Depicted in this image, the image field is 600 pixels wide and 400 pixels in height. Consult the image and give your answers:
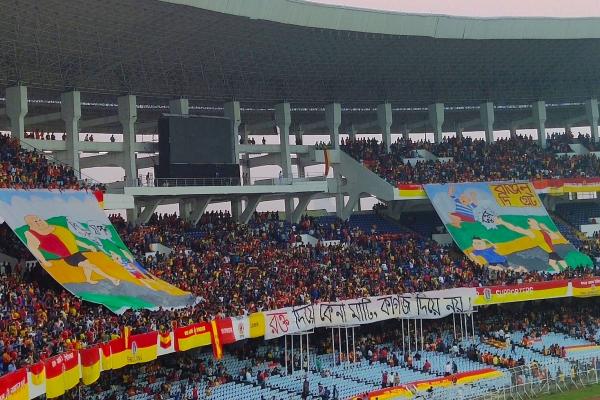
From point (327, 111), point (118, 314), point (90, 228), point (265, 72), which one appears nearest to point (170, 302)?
point (118, 314)

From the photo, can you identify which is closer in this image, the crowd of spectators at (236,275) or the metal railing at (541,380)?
the crowd of spectators at (236,275)

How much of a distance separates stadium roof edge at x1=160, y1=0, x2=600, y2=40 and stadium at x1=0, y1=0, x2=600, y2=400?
0.12m

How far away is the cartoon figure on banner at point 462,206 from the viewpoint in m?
48.2

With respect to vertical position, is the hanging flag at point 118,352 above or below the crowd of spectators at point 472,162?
below

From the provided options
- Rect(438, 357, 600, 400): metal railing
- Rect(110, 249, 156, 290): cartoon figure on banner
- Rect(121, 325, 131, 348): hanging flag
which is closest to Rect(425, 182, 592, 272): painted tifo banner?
Rect(438, 357, 600, 400): metal railing

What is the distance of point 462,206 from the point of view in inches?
1933

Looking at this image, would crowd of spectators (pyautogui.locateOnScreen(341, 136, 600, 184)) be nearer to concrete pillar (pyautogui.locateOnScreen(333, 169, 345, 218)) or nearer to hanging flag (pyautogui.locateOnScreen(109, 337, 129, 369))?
concrete pillar (pyautogui.locateOnScreen(333, 169, 345, 218))

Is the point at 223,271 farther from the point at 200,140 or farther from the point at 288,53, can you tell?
the point at 288,53

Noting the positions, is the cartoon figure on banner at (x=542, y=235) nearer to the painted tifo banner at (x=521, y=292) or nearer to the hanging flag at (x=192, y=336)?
the painted tifo banner at (x=521, y=292)

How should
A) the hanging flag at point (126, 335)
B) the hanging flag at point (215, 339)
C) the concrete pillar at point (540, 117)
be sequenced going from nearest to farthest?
the hanging flag at point (126, 335), the hanging flag at point (215, 339), the concrete pillar at point (540, 117)

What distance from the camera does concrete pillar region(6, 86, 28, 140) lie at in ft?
128

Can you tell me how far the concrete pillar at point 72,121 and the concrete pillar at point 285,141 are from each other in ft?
40.6

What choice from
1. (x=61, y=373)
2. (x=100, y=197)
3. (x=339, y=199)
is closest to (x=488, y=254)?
(x=339, y=199)

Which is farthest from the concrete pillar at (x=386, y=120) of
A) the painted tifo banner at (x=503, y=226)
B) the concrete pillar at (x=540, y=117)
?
the concrete pillar at (x=540, y=117)
